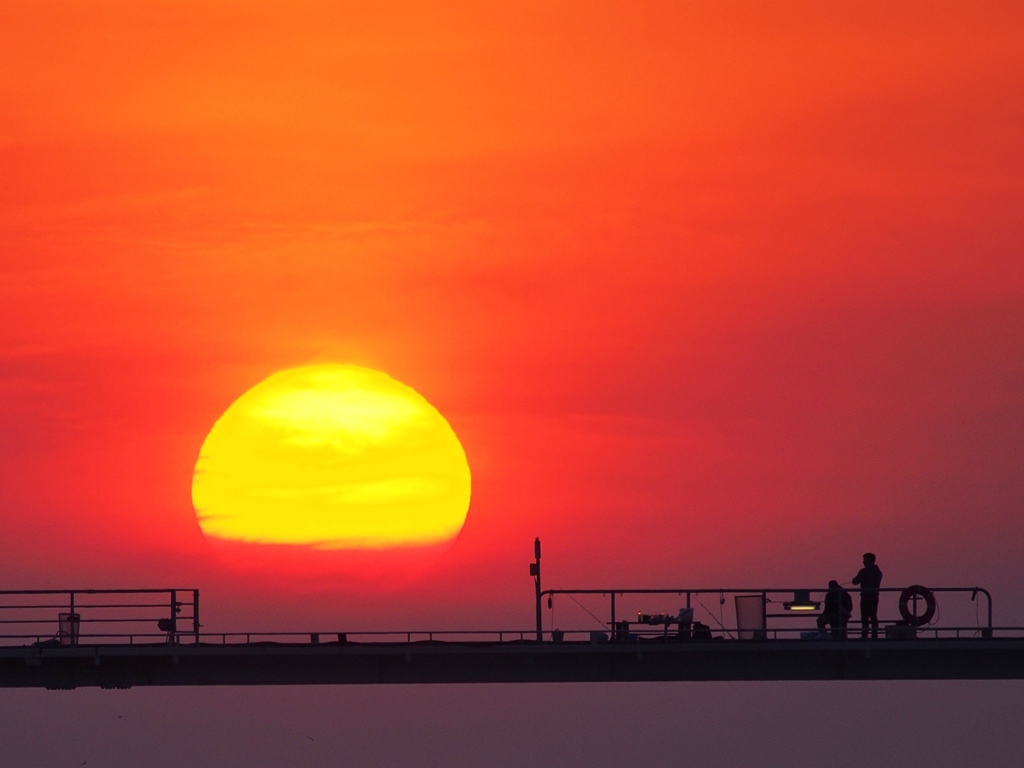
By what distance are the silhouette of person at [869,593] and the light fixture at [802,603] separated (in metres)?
1.14

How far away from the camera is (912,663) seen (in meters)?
36.3

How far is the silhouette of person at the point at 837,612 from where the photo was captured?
35.9 metres

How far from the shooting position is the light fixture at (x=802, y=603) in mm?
36344

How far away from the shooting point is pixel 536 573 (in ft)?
127

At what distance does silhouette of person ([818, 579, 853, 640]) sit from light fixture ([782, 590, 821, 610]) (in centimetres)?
34

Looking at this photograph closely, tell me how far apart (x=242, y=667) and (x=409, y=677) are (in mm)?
3981

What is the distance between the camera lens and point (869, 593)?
35.8m

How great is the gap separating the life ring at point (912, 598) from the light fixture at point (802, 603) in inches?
82.7

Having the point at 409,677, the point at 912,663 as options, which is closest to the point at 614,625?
the point at 409,677

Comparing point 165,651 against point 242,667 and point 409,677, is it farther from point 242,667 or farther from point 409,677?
point 409,677

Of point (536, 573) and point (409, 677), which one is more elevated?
point (536, 573)

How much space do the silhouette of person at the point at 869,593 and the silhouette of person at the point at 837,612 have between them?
1.18ft

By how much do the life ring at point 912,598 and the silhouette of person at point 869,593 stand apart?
825mm

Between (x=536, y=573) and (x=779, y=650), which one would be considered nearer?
(x=779, y=650)
